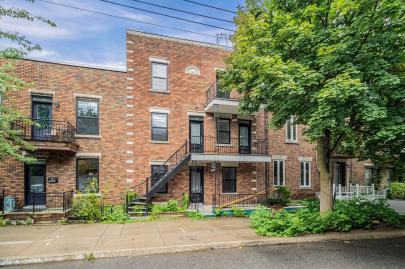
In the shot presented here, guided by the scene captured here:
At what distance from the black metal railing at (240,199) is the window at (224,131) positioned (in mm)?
3446

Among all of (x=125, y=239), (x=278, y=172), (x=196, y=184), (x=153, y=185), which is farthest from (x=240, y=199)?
(x=125, y=239)

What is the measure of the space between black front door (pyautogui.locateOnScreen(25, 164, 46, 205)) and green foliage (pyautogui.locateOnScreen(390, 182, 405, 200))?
85.2ft

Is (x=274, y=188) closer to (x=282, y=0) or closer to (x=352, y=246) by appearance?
(x=352, y=246)

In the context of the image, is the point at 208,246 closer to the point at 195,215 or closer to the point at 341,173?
the point at 195,215

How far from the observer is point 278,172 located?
675 inches

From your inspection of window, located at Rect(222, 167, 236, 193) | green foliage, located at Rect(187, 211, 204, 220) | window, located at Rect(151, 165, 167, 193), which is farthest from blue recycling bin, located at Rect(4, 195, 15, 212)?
window, located at Rect(222, 167, 236, 193)

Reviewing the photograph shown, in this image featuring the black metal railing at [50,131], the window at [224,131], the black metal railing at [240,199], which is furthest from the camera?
the window at [224,131]

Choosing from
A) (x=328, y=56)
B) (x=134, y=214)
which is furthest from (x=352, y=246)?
(x=134, y=214)

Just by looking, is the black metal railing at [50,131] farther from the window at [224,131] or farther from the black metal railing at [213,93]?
the window at [224,131]

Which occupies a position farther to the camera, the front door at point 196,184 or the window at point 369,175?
the window at point 369,175

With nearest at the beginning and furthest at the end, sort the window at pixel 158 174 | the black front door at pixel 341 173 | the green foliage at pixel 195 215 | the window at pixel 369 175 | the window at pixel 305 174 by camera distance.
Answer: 1. the green foliage at pixel 195 215
2. the window at pixel 158 174
3. the window at pixel 305 174
4. the black front door at pixel 341 173
5. the window at pixel 369 175

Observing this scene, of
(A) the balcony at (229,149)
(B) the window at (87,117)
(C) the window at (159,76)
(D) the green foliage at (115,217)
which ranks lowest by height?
(D) the green foliage at (115,217)

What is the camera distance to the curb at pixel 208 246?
20.8 feet

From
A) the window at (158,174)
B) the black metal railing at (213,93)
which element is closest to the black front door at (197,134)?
the black metal railing at (213,93)
